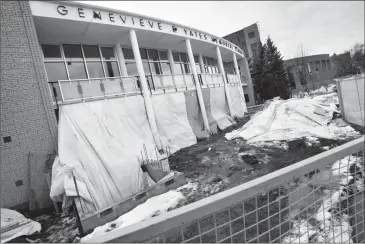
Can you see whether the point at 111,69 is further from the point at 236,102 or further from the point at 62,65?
the point at 236,102

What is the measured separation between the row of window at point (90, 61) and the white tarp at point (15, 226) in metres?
6.01

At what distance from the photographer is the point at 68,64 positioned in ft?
31.9

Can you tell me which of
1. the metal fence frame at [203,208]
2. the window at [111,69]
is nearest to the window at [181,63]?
the window at [111,69]

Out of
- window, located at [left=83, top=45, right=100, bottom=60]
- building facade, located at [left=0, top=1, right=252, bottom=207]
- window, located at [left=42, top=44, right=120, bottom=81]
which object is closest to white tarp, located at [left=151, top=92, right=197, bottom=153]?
building facade, located at [left=0, top=1, right=252, bottom=207]

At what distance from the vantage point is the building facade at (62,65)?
6.48m

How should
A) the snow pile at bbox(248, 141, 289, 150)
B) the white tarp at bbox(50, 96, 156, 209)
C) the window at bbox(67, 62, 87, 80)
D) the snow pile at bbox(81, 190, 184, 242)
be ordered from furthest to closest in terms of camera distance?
1. the window at bbox(67, 62, 87, 80)
2. the snow pile at bbox(248, 141, 289, 150)
3. the white tarp at bbox(50, 96, 156, 209)
4. the snow pile at bbox(81, 190, 184, 242)

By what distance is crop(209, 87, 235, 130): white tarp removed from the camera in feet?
46.8

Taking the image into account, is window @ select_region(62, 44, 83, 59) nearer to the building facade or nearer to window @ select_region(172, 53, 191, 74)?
the building facade

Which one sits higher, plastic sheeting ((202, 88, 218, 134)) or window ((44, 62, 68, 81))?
window ((44, 62, 68, 81))

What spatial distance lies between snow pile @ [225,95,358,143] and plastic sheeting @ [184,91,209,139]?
1.84 meters

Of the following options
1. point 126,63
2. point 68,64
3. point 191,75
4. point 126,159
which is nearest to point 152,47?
point 126,63

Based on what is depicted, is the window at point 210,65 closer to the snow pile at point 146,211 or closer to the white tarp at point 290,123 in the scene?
the white tarp at point 290,123

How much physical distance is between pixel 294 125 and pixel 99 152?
9.14 m

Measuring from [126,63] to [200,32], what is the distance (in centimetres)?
609
